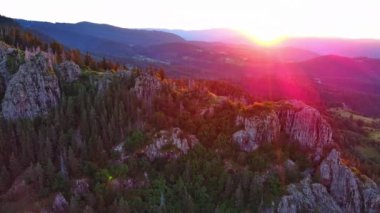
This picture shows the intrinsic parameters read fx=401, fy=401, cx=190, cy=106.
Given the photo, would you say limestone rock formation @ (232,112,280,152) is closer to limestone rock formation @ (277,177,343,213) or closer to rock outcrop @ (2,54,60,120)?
limestone rock formation @ (277,177,343,213)

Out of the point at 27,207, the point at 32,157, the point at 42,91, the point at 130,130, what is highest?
the point at 42,91

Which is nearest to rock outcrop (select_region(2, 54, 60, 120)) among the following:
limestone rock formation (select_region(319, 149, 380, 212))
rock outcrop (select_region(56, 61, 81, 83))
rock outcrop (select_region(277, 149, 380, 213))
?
rock outcrop (select_region(56, 61, 81, 83))

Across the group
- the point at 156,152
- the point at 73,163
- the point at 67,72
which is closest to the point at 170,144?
the point at 156,152

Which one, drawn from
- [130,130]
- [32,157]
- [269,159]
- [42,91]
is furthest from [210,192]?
[42,91]

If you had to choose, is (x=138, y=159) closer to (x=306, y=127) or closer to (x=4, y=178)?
(x=4, y=178)

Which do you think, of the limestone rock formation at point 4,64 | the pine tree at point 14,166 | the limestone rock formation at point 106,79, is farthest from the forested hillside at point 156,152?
the limestone rock formation at point 4,64

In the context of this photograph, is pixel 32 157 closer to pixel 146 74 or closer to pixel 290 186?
pixel 146 74

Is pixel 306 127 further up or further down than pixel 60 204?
further up

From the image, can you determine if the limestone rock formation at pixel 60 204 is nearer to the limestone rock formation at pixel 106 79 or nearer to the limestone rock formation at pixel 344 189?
the limestone rock formation at pixel 106 79
